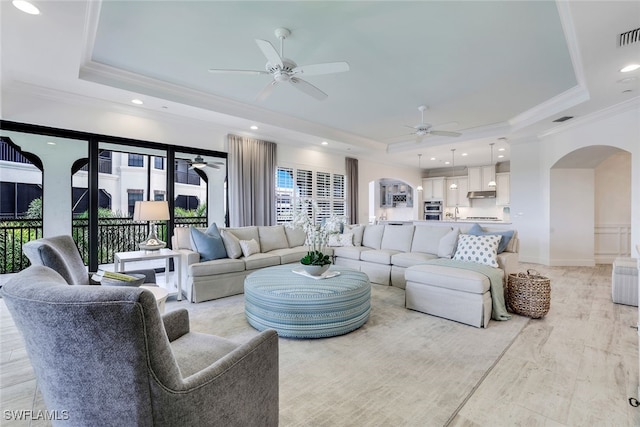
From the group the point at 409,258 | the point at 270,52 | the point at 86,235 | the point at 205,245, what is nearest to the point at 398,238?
the point at 409,258

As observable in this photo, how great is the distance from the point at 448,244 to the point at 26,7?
5034 mm

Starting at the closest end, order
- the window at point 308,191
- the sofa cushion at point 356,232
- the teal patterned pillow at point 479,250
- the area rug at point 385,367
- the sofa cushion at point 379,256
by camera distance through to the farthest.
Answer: the area rug at point 385,367 < the teal patterned pillow at point 479,250 < the sofa cushion at point 379,256 < the sofa cushion at point 356,232 < the window at point 308,191

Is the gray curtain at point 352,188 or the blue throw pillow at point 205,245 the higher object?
the gray curtain at point 352,188

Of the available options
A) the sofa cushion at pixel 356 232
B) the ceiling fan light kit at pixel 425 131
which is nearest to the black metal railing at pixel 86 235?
the sofa cushion at pixel 356 232

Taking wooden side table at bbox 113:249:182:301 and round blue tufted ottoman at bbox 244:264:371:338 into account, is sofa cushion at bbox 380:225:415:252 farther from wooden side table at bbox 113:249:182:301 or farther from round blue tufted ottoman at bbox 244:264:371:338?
wooden side table at bbox 113:249:182:301

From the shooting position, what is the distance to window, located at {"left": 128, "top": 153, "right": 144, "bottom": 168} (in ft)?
16.5

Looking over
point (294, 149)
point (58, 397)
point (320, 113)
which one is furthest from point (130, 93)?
point (58, 397)

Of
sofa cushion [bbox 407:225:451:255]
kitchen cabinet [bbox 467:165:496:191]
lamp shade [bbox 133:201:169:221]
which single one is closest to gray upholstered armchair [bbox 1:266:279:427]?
lamp shade [bbox 133:201:169:221]

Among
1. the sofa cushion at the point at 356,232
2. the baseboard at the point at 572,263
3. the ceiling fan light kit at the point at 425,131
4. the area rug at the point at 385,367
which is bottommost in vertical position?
the area rug at the point at 385,367

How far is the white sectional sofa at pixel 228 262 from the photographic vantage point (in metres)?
3.89

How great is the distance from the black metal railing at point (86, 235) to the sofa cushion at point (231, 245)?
5.35 ft

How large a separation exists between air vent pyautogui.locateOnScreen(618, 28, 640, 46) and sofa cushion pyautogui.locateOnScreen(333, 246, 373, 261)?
3905mm

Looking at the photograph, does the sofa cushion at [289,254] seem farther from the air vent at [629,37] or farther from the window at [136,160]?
the air vent at [629,37]

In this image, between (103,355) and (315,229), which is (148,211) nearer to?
(315,229)
